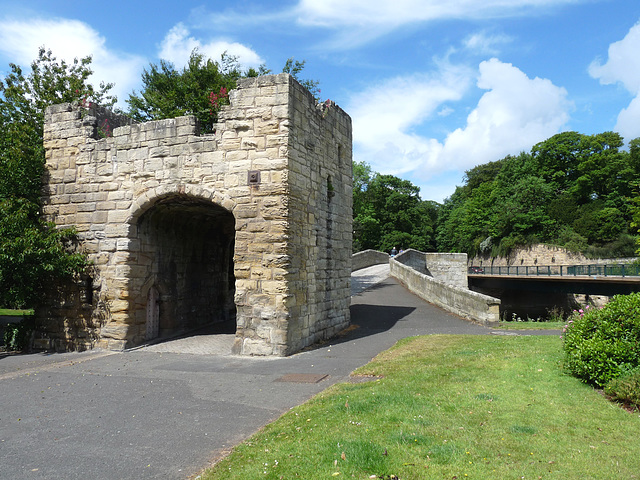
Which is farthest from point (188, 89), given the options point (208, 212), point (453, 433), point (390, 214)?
point (390, 214)

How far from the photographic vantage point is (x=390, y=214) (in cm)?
5588

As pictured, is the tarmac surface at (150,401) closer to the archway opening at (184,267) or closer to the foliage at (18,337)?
the foliage at (18,337)

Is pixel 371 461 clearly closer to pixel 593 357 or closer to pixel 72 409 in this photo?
pixel 593 357

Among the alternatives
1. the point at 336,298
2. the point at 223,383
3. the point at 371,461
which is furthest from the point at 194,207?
the point at 371,461

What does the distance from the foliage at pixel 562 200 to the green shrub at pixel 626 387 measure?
3876cm

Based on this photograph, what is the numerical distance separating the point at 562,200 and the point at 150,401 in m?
48.8

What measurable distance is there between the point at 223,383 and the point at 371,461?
13.7 ft

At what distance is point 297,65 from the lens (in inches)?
948

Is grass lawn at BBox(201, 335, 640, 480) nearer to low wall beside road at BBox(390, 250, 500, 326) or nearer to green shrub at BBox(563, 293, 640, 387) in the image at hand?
green shrub at BBox(563, 293, 640, 387)

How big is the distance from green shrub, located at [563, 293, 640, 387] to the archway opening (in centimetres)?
865

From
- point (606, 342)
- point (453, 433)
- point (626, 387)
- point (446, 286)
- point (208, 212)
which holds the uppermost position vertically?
point (208, 212)

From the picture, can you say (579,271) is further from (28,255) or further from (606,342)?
(28,255)

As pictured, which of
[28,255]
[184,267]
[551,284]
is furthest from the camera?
[551,284]

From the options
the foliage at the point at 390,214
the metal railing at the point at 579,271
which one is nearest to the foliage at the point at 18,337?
the metal railing at the point at 579,271
